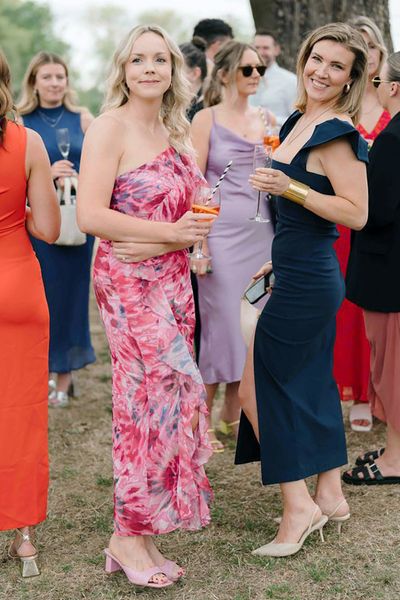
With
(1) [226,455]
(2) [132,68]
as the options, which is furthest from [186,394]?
(1) [226,455]

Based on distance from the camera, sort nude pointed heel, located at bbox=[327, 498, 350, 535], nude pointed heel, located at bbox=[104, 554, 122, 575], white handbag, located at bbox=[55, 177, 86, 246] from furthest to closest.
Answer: white handbag, located at bbox=[55, 177, 86, 246], nude pointed heel, located at bbox=[327, 498, 350, 535], nude pointed heel, located at bbox=[104, 554, 122, 575]

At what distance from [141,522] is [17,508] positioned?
0.58 m

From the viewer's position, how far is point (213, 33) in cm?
801

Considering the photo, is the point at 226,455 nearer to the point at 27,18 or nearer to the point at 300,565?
the point at 300,565

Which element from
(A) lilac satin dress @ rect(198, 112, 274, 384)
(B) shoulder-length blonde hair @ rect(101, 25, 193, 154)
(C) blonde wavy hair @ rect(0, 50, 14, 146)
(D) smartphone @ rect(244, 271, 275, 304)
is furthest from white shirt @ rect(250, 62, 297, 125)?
(C) blonde wavy hair @ rect(0, 50, 14, 146)

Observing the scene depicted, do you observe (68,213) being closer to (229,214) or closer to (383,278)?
(229,214)

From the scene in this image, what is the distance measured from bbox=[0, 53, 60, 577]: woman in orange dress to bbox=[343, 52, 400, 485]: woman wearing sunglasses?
1.73 metres

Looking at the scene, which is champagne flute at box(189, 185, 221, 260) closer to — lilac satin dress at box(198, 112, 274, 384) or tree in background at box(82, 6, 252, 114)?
lilac satin dress at box(198, 112, 274, 384)

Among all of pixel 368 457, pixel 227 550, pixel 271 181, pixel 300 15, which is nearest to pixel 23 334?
pixel 271 181

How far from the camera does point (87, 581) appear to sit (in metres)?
3.77

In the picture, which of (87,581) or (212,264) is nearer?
(87,581)

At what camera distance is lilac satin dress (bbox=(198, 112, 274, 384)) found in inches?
210

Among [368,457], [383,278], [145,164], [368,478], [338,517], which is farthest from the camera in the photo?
[368,457]

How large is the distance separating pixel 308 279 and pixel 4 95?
148 centimetres
